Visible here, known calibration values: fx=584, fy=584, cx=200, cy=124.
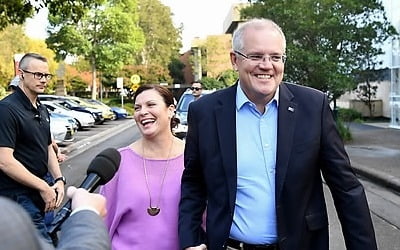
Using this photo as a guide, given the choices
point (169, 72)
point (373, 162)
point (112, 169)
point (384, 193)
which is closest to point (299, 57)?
point (373, 162)

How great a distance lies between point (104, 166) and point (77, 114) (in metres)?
28.5

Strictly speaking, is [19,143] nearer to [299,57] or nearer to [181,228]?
[181,228]

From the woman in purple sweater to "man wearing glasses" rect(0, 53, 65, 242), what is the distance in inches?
37.0

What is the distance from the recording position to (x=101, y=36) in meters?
46.1

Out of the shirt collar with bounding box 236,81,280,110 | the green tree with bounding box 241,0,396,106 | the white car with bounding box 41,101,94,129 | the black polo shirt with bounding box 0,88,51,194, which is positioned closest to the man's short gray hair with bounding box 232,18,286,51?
the shirt collar with bounding box 236,81,280,110

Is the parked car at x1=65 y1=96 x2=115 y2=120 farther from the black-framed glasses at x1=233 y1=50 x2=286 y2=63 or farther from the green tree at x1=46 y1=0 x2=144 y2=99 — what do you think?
the black-framed glasses at x1=233 y1=50 x2=286 y2=63

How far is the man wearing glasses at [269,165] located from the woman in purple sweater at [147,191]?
0.21 metres

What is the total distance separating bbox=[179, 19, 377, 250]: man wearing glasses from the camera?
2.78 metres

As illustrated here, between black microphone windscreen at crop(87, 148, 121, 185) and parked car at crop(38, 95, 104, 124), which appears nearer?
black microphone windscreen at crop(87, 148, 121, 185)

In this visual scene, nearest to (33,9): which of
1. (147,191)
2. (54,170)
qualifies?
(54,170)

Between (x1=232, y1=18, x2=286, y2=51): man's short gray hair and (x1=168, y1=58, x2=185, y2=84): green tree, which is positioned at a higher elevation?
(x1=168, y1=58, x2=185, y2=84): green tree

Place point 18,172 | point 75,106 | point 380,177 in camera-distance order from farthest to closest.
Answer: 1. point 75,106
2. point 380,177
3. point 18,172

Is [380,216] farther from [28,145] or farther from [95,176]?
[95,176]

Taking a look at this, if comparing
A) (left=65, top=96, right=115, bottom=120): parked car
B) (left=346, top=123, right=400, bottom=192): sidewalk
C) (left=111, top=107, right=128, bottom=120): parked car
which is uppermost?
(left=65, top=96, right=115, bottom=120): parked car
